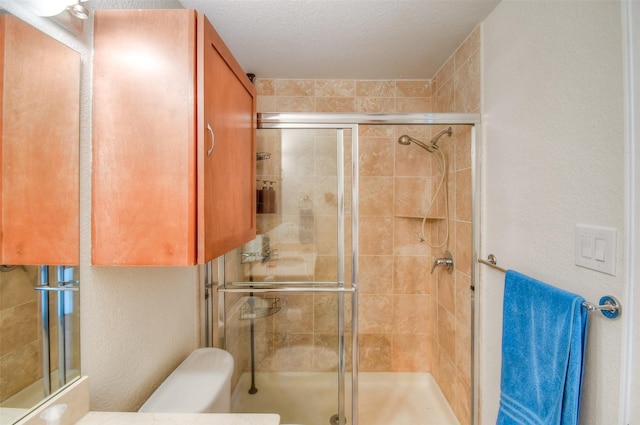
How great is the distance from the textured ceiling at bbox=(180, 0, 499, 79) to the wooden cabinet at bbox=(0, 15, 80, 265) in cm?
85

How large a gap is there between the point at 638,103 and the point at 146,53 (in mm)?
1312

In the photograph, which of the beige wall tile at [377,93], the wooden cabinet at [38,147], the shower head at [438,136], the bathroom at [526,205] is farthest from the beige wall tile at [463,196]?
the wooden cabinet at [38,147]

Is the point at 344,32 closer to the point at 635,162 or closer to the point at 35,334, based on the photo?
the point at 635,162

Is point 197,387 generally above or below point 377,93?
below

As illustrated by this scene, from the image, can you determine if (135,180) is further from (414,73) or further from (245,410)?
(414,73)

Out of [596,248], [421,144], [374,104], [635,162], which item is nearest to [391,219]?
[421,144]

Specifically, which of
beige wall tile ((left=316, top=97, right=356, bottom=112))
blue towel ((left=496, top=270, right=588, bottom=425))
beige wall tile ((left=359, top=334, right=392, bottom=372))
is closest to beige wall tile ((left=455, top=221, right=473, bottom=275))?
blue towel ((left=496, top=270, right=588, bottom=425))

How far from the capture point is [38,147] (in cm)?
67

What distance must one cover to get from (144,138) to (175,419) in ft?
2.69

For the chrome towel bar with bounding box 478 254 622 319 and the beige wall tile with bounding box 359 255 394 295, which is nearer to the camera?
the chrome towel bar with bounding box 478 254 622 319

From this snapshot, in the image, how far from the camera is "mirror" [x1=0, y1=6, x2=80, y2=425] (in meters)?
0.60

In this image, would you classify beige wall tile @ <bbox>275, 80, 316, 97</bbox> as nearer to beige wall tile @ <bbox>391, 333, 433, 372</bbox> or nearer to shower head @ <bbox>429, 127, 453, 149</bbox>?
shower head @ <bbox>429, 127, 453, 149</bbox>

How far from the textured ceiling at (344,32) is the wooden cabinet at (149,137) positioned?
66cm

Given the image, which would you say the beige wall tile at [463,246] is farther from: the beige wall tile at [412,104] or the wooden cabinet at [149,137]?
the wooden cabinet at [149,137]
